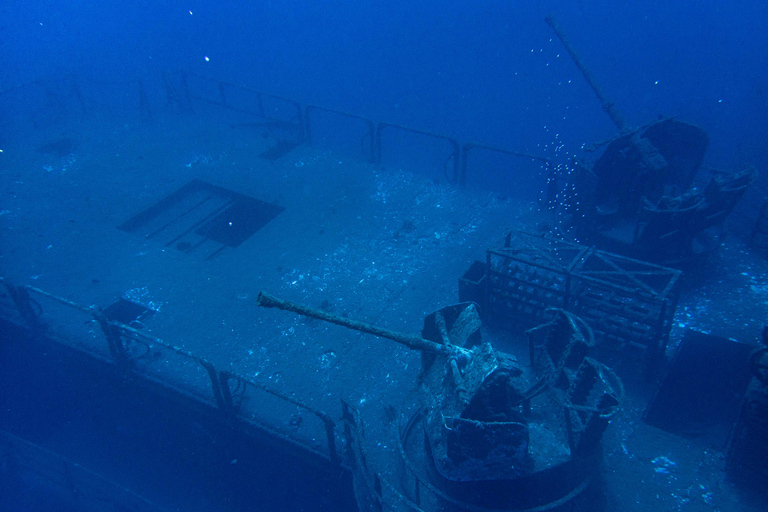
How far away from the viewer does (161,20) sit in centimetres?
3741

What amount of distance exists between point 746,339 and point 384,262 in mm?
5216

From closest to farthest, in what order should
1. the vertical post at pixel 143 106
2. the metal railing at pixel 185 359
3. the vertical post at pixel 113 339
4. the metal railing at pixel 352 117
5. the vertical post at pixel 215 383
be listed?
1. the metal railing at pixel 185 359
2. the vertical post at pixel 215 383
3. the vertical post at pixel 113 339
4. the metal railing at pixel 352 117
5. the vertical post at pixel 143 106

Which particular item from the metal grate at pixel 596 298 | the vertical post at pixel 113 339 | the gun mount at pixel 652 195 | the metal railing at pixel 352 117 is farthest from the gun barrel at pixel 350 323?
the metal railing at pixel 352 117

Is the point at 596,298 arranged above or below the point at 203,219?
above

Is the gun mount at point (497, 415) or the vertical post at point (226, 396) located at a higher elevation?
the gun mount at point (497, 415)

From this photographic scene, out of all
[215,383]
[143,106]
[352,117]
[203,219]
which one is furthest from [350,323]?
[143,106]

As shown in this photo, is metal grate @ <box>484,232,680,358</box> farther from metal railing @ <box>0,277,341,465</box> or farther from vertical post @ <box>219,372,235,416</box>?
vertical post @ <box>219,372,235,416</box>

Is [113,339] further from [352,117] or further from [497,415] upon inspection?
[352,117]

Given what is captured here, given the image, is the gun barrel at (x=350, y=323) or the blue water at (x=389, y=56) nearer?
the gun barrel at (x=350, y=323)

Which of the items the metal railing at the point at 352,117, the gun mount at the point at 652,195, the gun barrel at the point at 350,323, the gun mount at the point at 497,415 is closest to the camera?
the gun barrel at the point at 350,323

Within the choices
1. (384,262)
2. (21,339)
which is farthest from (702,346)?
(21,339)

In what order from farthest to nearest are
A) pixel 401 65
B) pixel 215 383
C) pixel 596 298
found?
pixel 401 65
pixel 596 298
pixel 215 383

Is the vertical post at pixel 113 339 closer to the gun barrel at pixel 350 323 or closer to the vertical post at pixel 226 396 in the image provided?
the vertical post at pixel 226 396

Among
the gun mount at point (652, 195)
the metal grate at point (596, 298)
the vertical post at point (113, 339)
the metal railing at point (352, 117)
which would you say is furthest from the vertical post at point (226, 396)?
the gun mount at point (652, 195)
